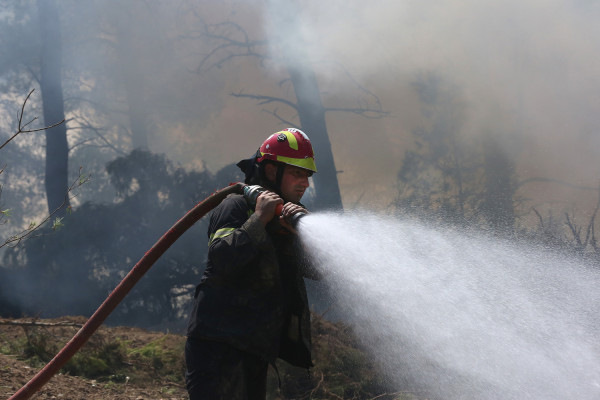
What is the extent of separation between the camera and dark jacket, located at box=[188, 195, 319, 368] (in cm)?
276

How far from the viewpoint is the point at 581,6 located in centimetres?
1551

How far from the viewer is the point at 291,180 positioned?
11.1 ft

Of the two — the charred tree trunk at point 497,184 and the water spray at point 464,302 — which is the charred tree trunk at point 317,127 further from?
the water spray at point 464,302

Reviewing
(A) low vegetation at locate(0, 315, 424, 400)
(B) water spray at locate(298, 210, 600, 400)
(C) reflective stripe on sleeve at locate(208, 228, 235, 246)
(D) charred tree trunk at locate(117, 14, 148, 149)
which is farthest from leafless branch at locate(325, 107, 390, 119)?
(C) reflective stripe on sleeve at locate(208, 228, 235, 246)

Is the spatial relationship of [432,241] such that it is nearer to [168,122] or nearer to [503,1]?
[168,122]

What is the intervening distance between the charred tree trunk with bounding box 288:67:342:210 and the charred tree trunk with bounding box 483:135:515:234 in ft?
13.5

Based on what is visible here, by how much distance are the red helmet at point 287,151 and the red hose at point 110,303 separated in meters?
0.29

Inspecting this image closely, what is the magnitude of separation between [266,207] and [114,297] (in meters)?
1.18

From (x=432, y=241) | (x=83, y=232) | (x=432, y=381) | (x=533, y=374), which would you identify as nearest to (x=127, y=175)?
(x=83, y=232)

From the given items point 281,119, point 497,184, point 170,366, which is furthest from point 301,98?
point 170,366

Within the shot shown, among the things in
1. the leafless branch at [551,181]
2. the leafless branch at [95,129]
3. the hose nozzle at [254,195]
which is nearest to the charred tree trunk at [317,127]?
the leafless branch at [551,181]

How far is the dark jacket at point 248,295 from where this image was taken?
2762mm

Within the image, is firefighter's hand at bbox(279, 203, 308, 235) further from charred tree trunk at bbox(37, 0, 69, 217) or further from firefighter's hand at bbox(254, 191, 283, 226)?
charred tree trunk at bbox(37, 0, 69, 217)

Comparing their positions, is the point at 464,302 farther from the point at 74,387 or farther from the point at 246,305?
the point at 74,387
